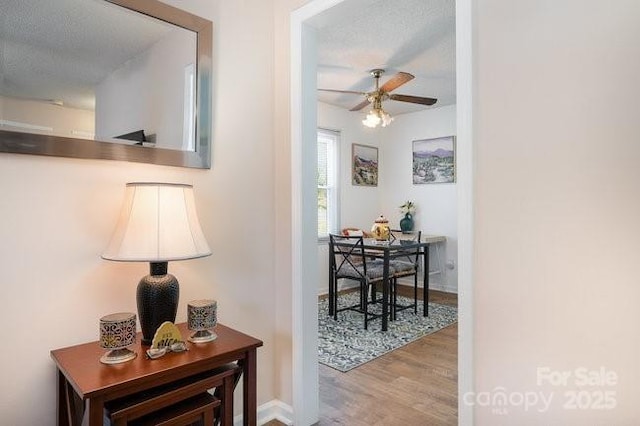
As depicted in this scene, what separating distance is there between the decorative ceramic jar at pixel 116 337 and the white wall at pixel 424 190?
14.3 ft

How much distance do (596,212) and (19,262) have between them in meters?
1.88

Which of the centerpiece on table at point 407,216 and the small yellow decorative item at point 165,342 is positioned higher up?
the centerpiece on table at point 407,216

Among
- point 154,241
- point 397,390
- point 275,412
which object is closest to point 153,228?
point 154,241

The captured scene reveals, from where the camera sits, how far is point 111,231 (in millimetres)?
1499

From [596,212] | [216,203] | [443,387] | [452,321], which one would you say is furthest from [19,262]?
[452,321]

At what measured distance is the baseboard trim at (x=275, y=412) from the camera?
6.46ft

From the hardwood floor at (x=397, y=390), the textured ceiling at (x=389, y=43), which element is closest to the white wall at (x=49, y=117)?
the textured ceiling at (x=389, y=43)

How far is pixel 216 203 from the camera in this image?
1.82m

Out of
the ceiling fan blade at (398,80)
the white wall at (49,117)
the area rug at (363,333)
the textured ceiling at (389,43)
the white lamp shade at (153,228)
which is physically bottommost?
the area rug at (363,333)

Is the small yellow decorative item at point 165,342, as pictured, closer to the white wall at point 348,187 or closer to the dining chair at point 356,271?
the dining chair at point 356,271

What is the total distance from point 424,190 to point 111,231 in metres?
4.44

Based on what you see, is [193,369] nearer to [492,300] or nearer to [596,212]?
[492,300]

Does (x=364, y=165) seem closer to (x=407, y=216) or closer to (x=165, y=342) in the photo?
(x=407, y=216)

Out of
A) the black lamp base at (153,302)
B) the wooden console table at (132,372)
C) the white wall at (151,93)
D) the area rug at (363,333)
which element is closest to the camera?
the wooden console table at (132,372)
